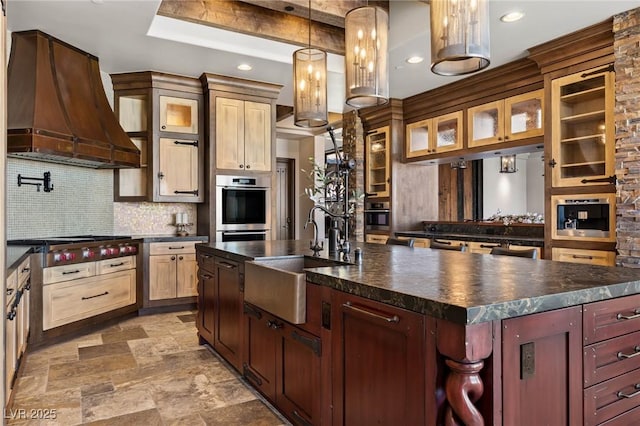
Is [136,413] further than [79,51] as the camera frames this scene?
No

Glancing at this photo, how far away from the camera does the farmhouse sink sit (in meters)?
1.98

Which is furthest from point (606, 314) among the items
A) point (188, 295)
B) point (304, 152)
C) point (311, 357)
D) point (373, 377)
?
point (304, 152)

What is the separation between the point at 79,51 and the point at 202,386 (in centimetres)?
351

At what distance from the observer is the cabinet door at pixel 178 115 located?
5025 millimetres

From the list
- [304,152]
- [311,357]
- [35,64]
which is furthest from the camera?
[304,152]

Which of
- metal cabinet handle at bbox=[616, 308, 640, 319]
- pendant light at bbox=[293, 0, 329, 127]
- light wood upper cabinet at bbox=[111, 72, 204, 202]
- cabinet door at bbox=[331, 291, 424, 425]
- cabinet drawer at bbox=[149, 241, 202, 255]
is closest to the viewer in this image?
cabinet door at bbox=[331, 291, 424, 425]

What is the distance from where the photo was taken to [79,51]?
13.8 feet

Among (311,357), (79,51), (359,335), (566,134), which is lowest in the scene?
(311,357)

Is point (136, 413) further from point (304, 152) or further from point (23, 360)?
point (304, 152)

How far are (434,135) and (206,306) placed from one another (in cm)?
368

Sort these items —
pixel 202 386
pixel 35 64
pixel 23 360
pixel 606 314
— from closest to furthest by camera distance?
pixel 606 314
pixel 202 386
pixel 23 360
pixel 35 64

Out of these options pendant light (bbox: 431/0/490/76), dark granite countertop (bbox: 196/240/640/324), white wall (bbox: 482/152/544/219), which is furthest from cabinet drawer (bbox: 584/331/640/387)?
white wall (bbox: 482/152/544/219)

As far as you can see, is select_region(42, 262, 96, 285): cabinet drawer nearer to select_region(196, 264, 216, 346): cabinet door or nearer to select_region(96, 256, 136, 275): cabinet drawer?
select_region(96, 256, 136, 275): cabinet drawer

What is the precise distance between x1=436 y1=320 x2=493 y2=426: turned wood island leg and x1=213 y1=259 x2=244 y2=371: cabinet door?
5.75 ft
